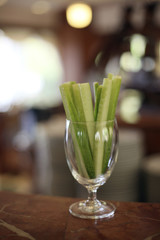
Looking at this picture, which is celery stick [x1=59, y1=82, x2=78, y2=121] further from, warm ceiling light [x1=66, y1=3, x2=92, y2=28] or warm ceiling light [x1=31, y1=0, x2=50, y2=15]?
warm ceiling light [x1=31, y1=0, x2=50, y2=15]

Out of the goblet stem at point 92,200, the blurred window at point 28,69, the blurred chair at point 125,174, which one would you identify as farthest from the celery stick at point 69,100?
the blurred window at point 28,69

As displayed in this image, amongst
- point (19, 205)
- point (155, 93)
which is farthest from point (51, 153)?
point (155, 93)

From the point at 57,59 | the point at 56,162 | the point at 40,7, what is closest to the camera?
the point at 56,162

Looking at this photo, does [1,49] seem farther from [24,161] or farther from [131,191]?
[131,191]

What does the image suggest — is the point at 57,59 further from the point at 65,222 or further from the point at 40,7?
the point at 65,222

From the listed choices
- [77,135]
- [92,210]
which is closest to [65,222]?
[92,210]
